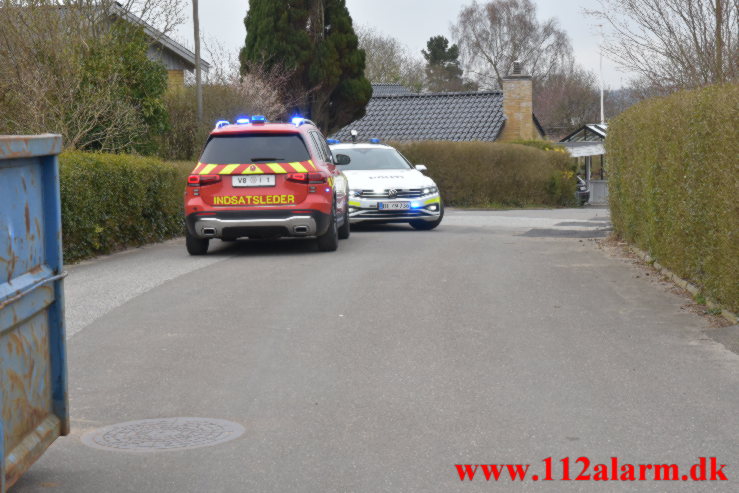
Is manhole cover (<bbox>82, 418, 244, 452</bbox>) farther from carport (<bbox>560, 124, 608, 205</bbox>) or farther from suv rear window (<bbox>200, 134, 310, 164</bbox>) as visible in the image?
carport (<bbox>560, 124, 608, 205</bbox>)

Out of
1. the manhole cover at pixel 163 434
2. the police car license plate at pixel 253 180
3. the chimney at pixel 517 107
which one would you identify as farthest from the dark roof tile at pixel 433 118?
the manhole cover at pixel 163 434

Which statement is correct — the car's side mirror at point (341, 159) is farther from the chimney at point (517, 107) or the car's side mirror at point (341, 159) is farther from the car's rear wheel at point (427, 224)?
the chimney at point (517, 107)

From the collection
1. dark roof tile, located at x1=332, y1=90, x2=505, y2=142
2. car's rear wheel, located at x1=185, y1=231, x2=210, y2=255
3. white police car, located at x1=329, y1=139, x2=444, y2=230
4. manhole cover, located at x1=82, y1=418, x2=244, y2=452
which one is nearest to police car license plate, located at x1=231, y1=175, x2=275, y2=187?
car's rear wheel, located at x1=185, y1=231, x2=210, y2=255

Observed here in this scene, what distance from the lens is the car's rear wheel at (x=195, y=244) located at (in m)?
15.1

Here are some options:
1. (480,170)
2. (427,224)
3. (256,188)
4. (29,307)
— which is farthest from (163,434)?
(480,170)

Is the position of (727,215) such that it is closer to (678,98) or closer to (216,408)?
(678,98)

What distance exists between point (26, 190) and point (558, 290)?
7509 millimetres

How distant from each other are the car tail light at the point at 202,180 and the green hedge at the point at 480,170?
21.5m

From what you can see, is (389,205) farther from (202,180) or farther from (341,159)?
(202,180)

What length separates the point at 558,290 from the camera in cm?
1148

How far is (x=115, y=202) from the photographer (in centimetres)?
1560

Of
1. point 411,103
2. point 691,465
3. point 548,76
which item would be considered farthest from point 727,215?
point 548,76

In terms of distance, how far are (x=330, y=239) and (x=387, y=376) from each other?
27.2ft

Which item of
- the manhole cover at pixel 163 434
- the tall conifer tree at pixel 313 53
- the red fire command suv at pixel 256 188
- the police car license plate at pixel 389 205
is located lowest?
the manhole cover at pixel 163 434
